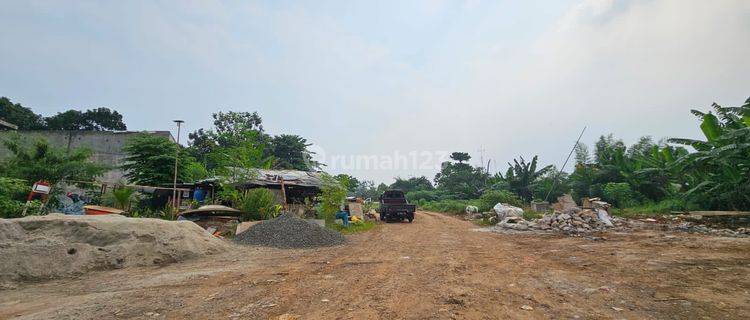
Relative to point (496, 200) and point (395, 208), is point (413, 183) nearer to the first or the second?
point (496, 200)

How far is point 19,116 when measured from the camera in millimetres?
35250

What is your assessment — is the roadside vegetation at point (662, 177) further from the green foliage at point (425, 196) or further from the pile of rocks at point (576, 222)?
the green foliage at point (425, 196)

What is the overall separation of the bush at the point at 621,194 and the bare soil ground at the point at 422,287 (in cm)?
1290

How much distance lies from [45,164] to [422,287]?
15594 millimetres

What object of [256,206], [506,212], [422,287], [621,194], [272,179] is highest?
[272,179]

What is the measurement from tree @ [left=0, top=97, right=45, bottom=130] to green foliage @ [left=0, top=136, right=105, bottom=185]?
2895 centimetres

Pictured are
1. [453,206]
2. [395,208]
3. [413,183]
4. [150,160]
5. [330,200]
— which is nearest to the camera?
[330,200]

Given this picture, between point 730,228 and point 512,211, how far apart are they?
24.2ft

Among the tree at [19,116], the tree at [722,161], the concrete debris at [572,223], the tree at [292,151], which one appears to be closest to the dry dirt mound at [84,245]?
the concrete debris at [572,223]

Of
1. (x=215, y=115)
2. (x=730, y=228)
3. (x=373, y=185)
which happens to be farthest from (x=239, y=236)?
(x=373, y=185)

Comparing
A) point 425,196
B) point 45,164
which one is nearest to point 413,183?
point 425,196

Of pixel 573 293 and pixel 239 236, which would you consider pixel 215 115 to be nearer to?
pixel 239 236

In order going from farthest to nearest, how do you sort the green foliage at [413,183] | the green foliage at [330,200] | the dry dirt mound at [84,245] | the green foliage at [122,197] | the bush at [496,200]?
the green foliage at [413,183]
the bush at [496,200]
the green foliage at [330,200]
the green foliage at [122,197]
the dry dirt mound at [84,245]

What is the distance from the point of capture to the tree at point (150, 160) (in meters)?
16.7
